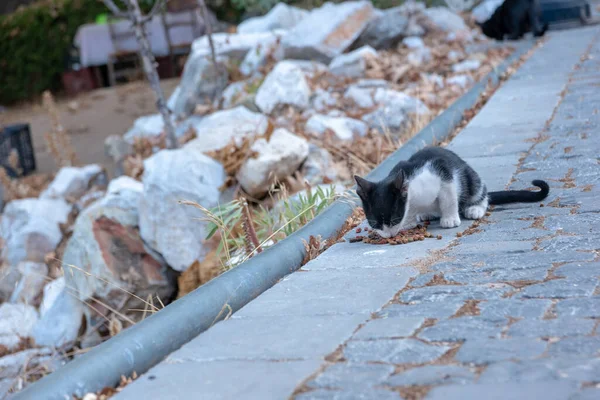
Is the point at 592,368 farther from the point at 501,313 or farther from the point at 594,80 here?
the point at 594,80

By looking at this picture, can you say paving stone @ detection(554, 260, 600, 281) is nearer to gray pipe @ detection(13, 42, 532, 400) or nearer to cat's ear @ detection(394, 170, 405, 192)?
cat's ear @ detection(394, 170, 405, 192)

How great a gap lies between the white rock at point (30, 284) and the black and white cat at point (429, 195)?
11.2 feet

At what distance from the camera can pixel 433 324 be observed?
2535mm

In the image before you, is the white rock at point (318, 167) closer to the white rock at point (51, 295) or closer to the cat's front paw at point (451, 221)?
the white rock at point (51, 295)

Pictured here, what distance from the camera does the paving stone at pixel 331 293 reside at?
2.82 meters

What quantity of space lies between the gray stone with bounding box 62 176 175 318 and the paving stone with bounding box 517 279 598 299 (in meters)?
3.48

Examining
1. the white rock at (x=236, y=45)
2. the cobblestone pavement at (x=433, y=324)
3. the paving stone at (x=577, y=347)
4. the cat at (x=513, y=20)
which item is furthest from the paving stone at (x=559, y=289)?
the cat at (x=513, y=20)

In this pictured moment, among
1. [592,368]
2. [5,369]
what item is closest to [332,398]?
[592,368]

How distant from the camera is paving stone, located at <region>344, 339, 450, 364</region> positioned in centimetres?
228

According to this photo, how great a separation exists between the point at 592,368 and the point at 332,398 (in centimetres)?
67

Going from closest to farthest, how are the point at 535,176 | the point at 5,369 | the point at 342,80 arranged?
the point at 535,176 < the point at 5,369 < the point at 342,80

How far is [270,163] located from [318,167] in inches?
21.9

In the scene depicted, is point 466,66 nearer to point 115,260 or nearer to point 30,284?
point 115,260

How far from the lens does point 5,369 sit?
4.88 metres
